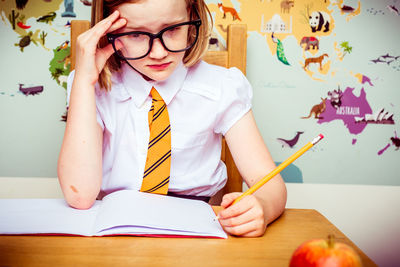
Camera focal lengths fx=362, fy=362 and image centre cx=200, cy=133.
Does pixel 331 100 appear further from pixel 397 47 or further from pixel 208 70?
pixel 208 70

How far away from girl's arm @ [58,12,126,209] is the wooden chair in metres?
0.41

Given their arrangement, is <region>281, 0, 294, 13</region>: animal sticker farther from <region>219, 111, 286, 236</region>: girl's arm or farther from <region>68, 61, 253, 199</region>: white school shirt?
<region>219, 111, 286, 236</region>: girl's arm

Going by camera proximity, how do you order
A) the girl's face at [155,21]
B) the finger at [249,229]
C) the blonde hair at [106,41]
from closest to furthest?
the finger at [249,229], the girl's face at [155,21], the blonde hair at [106,41]

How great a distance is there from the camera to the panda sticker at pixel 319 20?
4.46 ft

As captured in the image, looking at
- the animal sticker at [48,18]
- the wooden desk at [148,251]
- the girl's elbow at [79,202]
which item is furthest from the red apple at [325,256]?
the animal sticker at [48,18]

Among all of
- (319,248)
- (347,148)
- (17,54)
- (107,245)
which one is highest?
(17,54)

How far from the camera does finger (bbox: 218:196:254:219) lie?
0.68 meters

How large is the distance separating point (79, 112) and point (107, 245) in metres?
0.38

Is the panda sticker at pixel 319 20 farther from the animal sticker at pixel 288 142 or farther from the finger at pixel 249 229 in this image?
the finger at pixel 249 229

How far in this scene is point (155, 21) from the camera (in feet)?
2.58

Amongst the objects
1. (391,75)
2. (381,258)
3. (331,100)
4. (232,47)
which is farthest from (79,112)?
(381,258)

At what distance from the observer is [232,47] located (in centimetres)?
129

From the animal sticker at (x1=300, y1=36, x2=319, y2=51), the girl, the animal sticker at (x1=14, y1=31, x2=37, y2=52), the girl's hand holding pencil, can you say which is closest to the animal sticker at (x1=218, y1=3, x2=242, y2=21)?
the animal sticker at (x1=300, y1=36, x2=319, y2=51)

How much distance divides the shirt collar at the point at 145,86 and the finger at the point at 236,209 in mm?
396
